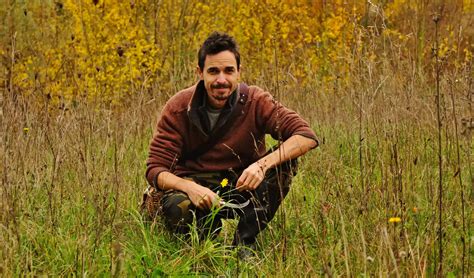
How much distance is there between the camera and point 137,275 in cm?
283

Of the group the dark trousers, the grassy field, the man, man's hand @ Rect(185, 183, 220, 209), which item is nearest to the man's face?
the man

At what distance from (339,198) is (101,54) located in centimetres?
585

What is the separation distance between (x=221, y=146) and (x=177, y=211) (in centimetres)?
48

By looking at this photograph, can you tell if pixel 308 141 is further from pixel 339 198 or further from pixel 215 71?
pixel 215 71

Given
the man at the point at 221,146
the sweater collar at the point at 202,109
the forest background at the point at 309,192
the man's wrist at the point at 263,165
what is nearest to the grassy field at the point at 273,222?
the forest background at the point at 309,192

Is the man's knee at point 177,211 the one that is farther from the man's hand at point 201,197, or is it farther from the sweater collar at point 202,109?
the sweater collar at point 202,109

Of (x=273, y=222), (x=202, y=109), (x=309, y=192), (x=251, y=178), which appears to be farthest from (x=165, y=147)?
(x=309, y=192)

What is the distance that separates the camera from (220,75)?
136 inches

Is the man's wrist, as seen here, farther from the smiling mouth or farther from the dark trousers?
the smiling mouth

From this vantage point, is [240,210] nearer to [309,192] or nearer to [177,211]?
[177,211]

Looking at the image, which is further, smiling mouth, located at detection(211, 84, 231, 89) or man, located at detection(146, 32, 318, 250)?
smiling mouth, located at detection(211, 84, 231, 89)

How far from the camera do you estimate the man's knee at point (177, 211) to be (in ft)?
10.7

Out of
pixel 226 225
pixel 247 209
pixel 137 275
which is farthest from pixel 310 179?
pixel 137 275

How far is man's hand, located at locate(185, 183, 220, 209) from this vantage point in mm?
3139
